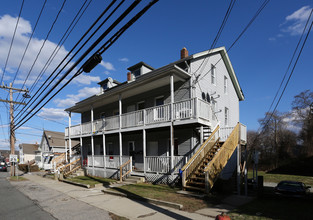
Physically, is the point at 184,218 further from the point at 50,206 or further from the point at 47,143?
the point at 47,143

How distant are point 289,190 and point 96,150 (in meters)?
18.7

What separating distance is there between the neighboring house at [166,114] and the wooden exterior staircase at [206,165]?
887 millimetres

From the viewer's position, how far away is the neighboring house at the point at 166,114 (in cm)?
1292

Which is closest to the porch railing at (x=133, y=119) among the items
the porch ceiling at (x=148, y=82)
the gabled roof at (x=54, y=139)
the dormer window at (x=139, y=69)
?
the porch ceiling at (x=148, y=82)

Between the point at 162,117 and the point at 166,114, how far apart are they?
0.78 metres

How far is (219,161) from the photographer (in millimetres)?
10945

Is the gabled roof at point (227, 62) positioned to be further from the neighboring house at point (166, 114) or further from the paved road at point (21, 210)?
the paved road at point (21, 210)

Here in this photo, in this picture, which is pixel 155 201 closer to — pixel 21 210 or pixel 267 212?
pixel 267 212

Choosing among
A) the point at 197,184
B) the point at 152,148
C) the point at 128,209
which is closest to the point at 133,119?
the point at 152,148

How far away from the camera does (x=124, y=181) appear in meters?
14.1

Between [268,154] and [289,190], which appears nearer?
[289,190]

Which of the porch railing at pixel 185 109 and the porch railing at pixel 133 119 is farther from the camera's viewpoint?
the porch railing at pixel 133 119

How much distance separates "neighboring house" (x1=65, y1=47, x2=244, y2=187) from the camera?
12.9 metres

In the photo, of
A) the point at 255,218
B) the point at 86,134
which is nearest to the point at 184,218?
the point at 255,218
